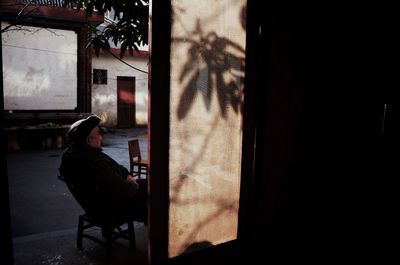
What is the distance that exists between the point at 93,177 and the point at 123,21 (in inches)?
75.2

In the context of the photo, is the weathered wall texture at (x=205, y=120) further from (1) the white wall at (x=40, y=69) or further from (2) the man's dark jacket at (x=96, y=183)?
(1) the white wall at (x=40, y=69)

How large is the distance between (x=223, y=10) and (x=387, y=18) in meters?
1.71

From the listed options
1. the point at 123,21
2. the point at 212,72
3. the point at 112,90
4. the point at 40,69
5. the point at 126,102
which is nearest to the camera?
the point at 212,72

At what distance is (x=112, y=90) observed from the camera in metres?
16.5

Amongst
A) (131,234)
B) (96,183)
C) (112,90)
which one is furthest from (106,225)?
(112,90)

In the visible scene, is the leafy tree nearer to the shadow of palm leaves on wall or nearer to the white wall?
the shadow of palm leaves on wall

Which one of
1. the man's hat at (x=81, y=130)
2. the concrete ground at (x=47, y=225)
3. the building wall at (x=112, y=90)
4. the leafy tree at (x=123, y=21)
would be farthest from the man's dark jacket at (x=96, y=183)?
the building wall at (x=112, y=90)

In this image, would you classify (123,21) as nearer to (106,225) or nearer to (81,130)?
(81,130)

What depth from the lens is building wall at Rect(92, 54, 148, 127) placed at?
16078 mm

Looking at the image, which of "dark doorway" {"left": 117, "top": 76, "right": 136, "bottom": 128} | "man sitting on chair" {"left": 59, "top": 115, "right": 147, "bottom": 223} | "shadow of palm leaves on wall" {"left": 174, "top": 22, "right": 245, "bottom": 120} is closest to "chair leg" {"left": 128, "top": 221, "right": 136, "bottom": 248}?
"man sitting on chair" {"left": 59, "top": 115, "right": 147, "bottom": 223}

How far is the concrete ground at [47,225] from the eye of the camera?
126 inches

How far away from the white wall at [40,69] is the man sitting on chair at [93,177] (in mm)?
9477

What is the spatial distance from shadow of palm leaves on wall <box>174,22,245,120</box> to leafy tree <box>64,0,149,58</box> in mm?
1337

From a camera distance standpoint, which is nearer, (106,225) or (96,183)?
(96,183)
